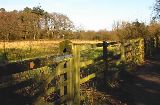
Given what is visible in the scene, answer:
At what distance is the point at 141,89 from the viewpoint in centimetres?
952

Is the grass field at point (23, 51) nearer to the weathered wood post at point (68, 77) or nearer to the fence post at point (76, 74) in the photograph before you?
the fence post at point (76, 74)

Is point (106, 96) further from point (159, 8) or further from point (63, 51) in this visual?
point (159, 8)

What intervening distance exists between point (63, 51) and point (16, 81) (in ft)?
8.17

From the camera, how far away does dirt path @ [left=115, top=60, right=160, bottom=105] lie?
26.2ft

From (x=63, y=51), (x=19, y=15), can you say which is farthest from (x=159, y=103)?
(x=19, y=15)

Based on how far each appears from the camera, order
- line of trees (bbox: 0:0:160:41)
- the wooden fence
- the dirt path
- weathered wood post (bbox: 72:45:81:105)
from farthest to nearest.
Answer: line of trees (bbox: 0:0:160:41), the dirt path, weathered wood post (bbox: 72:45:81:105), the wooden fence

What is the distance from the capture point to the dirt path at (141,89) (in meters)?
8.00

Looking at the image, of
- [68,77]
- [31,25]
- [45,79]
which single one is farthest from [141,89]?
[31,25]

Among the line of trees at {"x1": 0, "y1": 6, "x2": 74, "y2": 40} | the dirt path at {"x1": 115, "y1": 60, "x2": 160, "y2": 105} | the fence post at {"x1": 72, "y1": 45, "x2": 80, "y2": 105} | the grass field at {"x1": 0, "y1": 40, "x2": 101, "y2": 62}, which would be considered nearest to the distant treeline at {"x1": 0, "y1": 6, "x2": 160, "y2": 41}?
the line of trees at {"x1": 0, "y1": 6, "x2": 74, "y2": 40}

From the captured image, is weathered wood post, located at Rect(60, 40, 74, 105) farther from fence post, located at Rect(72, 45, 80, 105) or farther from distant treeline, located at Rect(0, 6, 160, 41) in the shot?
distant treeline, located at Rect(0, 6, 160, 41)

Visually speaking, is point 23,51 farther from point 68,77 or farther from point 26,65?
point 26,65

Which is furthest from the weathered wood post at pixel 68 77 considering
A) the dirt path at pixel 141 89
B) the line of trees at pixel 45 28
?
the line of trees at pixel 45 28

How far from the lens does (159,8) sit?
3662cm

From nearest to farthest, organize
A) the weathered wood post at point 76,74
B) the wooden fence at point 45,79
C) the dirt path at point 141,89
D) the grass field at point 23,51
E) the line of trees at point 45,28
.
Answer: the wooden fence at point 45,79
the weathered wood post at point 76,74
the dirt path at point 141,89
the grass field at point 23,51
the line of trees at point 45,28
